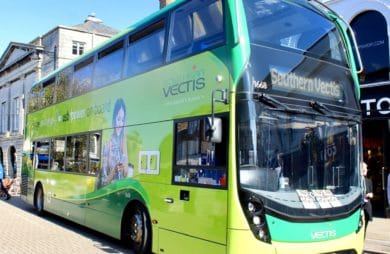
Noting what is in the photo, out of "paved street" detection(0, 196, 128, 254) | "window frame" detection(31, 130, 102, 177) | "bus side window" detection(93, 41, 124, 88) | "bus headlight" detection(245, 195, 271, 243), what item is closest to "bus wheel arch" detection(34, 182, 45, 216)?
"paved street" detection(0, 196, 128, 254)

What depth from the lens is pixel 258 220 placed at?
5.63 metres

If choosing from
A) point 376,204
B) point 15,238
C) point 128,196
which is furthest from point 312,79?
point 376,204

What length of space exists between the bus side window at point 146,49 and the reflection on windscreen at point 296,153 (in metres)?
2.65

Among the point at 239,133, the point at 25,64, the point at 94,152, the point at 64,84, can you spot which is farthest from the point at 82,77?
the point at 25,64

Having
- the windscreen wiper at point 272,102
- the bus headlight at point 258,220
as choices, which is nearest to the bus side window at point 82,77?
the windscreen wiper at point 272,102

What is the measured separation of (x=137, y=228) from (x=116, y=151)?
5.61ft

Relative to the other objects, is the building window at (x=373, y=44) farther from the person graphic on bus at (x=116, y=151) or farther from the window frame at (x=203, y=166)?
the window frame at (x=203, y=166)

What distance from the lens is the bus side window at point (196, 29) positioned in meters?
6.49

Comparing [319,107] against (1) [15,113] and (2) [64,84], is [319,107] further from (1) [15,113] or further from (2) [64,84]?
(1) [15,113]

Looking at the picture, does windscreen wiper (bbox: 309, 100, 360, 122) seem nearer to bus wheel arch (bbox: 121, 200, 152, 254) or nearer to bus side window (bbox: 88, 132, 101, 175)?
bus wheel arch (bbox: 121, 200, 152, 254)

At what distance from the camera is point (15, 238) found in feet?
32.2

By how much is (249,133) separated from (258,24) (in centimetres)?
158

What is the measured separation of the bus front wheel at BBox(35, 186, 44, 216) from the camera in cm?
1389

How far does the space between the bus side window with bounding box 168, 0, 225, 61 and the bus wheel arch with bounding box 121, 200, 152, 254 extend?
2.67 m
